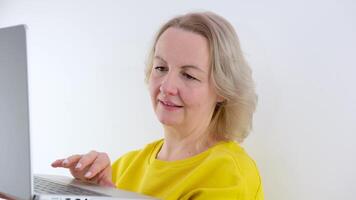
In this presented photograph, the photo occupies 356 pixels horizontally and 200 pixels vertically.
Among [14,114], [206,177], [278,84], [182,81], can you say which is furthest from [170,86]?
[14,114]

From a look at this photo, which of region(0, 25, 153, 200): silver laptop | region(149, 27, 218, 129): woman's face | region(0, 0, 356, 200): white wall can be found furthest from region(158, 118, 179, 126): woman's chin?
region(0, 25, 153, 200): silver laptop

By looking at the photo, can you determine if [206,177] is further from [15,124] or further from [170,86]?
[15,124]

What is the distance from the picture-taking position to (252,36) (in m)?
1.61

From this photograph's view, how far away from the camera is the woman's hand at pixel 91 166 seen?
4.28ft

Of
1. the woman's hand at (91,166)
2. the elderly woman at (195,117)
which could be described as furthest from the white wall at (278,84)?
the woman's hand at (91,166)

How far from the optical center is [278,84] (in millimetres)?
1554

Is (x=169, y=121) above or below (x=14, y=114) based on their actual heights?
below

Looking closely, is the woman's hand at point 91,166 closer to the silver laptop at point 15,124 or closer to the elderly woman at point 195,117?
the elderly woman at point 195,117

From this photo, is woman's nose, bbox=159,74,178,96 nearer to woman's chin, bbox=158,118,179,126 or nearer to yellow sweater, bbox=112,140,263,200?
woman's chin, bbox=158,118,179,126

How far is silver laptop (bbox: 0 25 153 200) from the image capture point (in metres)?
0.84

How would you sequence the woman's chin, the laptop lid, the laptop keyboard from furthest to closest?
the woman's chin
the laptop keyboard
the laptop lid

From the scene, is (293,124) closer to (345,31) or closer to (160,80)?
(345,31)

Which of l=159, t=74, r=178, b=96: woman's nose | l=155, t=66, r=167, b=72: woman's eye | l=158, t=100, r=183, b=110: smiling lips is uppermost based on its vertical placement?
l=155, t=66, r=167, b=72: woman's eye

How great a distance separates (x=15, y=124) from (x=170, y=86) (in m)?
0.57
